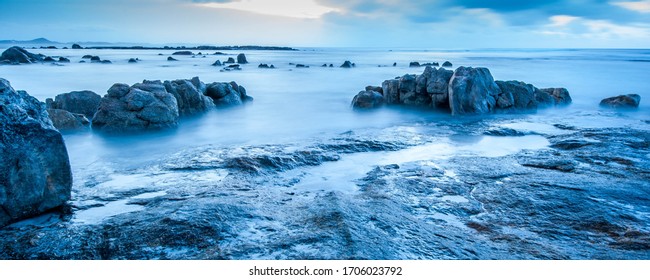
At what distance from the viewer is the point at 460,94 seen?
375 inches

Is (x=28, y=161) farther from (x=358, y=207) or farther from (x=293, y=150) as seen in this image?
(x=293, y=150)

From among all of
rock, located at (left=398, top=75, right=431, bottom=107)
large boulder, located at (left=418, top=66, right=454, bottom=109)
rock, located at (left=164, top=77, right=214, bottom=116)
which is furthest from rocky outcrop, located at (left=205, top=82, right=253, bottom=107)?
large boulder, located at (left=418, top=66, right=454, bottom=109)

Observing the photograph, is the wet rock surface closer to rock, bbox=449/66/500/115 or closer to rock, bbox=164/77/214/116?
rock, bbox=449/66/500/115

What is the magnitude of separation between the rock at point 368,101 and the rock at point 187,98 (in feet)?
11.9

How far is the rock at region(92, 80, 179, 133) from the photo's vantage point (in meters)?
7.42

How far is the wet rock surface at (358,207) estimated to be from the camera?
274 cm

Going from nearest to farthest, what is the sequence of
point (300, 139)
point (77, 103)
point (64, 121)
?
point (300, 139) → point (64, 121) → point (77, 103)

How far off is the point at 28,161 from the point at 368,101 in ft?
27.0

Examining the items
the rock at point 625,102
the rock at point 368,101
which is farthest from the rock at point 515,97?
the rock at point 368,101

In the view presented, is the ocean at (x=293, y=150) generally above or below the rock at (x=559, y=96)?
below

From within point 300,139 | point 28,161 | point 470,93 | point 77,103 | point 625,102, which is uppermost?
point 470,93

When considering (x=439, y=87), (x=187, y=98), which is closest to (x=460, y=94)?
(x=439, y=87)

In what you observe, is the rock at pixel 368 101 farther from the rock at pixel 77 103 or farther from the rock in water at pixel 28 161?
the rock in water at pixel 28 161

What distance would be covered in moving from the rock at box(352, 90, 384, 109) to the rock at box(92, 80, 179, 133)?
4497mm
